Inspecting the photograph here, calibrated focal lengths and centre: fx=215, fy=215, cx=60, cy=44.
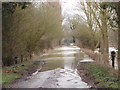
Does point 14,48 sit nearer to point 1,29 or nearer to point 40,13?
point 1,29

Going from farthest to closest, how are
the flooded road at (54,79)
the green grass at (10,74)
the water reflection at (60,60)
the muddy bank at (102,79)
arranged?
the water reflection at (60,60)
the green grass at (10,74)
the flooded road at (54,79)
the muddy bank at (102,79)

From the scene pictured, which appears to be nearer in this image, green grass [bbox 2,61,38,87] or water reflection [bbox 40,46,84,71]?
green grass [bbox 2,61,38,87]

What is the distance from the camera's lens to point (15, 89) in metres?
7.82

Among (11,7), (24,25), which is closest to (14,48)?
(24,25)

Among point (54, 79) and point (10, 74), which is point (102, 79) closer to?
point (54, 79)

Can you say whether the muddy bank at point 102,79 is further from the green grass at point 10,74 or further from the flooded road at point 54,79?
the green grass at point 10,74

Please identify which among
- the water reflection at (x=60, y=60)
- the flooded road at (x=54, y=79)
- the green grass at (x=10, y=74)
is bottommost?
the water reflection at (x=60, y=60)

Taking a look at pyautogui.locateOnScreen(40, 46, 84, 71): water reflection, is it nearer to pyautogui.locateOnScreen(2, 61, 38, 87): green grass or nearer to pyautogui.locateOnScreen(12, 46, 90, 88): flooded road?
pyautogui.locateOnScreen(12, 46, 90, 88): flooded road

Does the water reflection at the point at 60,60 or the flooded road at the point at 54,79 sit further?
the water reflection at the point at 60,60

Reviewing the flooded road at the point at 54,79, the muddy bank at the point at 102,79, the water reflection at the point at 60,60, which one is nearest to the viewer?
the muddy bank at the point at 102,79

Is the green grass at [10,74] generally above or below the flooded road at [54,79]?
above

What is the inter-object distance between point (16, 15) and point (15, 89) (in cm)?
707

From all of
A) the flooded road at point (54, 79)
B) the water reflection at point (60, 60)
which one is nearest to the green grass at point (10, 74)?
the flooded road at point (54, 79)

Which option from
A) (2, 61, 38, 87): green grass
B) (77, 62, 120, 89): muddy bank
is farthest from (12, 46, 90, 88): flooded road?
(2, 61, 38, 87): green grass
